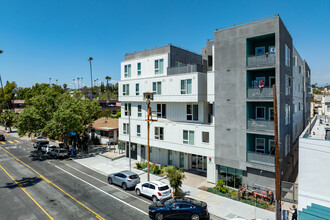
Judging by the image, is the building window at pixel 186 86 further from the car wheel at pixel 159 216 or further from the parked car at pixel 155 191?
the car wheel at pixel 159 216

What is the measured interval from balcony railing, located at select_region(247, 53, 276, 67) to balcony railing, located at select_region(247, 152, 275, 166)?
26.4ft

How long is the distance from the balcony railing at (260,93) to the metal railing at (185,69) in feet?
22.6

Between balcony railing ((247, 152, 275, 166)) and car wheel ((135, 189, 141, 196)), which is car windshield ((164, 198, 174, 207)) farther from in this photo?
balcony railing ((247, 152, 275, 166))

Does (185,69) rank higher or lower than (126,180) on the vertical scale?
higher

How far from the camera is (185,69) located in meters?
24.5

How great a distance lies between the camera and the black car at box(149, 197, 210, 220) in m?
14.6

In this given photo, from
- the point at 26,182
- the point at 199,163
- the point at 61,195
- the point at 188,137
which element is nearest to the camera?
the point at 61,195

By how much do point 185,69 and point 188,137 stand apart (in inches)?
320

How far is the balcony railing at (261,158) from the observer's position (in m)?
17.6

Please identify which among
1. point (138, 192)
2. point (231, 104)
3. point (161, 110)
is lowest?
point (138, 192)

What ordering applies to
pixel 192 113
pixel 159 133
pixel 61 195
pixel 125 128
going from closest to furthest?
pixel 61 195, pixel 192 113, pixel 159 133, pixel 125 128

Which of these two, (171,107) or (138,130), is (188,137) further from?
(138,130)

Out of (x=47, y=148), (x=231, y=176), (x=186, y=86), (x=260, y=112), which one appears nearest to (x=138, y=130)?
(x=186, y=86)

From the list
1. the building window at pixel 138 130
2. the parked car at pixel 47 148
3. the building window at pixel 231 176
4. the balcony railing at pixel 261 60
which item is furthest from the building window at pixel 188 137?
the parked car at pixel 47 148
